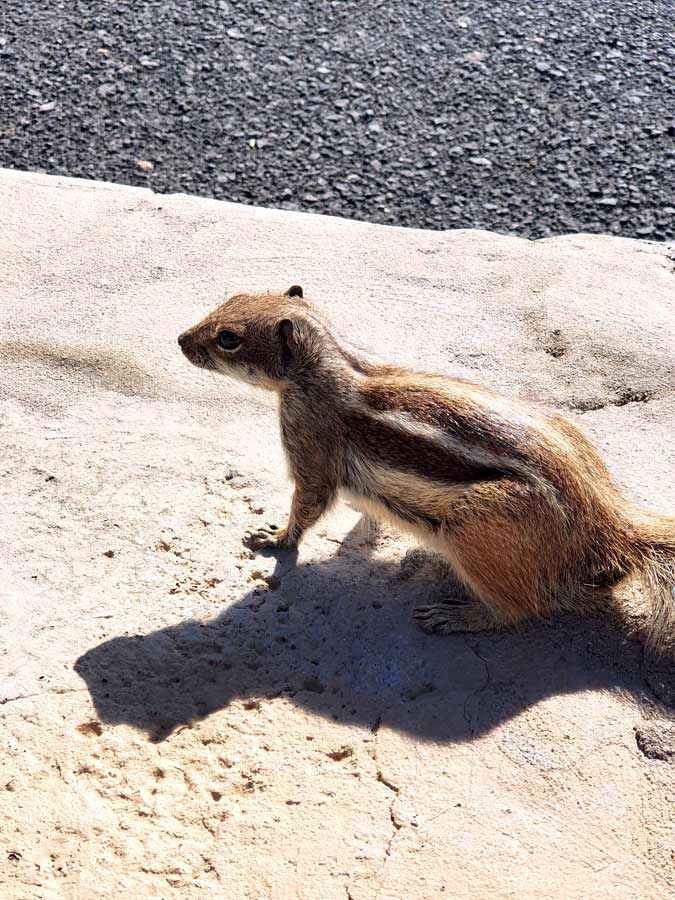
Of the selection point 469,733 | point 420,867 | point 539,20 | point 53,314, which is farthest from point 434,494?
point 539,20

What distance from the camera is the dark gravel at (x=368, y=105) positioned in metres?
7.74

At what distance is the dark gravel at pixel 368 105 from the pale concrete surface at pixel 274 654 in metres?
1.58

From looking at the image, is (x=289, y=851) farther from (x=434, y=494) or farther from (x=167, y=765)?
(x=434, y=494)

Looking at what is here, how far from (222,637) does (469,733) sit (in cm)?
108

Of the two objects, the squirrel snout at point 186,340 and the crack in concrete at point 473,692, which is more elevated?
the squirrel snout at point 186,340

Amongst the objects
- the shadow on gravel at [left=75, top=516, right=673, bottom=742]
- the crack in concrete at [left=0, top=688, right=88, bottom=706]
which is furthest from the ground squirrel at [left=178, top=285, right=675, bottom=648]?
the crack in concrete at [left=0, top=688, right=88, bottom=706]

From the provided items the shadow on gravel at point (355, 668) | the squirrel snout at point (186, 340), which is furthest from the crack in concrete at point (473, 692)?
the squirrel snout at point (186, 340)

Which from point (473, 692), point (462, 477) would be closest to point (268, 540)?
point (462, 477)

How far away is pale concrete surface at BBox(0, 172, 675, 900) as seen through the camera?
134 inches

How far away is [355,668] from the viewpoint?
4.07 meters

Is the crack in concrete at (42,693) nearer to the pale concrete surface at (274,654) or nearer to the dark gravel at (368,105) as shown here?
the pale concrete surface at (274,654)

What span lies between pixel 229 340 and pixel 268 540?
0.92 m

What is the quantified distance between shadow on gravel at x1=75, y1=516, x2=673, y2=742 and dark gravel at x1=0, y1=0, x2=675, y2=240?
4089mm

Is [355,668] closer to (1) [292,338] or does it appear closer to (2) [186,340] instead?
(1) [292,338]
